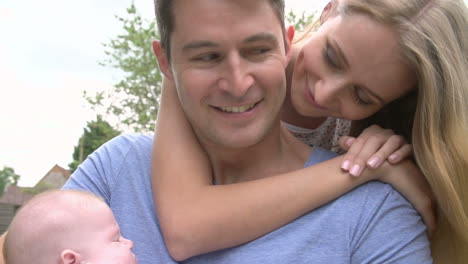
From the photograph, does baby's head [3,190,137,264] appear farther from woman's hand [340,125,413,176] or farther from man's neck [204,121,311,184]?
woman's hand [340,125,413,176]

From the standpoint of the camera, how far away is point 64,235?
1.77 metres

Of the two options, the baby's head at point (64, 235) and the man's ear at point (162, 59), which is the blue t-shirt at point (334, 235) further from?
the man's ear at point (162, 59)

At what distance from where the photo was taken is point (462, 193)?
1835 mm

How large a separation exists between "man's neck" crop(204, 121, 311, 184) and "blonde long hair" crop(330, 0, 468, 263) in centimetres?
46

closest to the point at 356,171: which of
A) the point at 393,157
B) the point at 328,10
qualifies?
the point at 393,157

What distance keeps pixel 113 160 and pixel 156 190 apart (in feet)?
0.84

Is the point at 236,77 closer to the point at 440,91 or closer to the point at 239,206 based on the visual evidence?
the point at 239,206

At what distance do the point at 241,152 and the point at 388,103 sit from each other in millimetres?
614

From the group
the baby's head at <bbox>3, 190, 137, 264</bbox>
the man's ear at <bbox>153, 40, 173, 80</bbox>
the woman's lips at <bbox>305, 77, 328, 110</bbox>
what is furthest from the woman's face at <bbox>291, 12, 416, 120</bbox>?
the baby's head at <bbox>3, 190, 137, 264</bbox>

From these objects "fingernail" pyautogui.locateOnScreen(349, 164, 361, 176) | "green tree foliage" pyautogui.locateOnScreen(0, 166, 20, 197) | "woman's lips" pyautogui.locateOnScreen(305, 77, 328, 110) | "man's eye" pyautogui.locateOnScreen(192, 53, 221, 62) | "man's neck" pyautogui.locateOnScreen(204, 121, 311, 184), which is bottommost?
"green tree foliage" pyautogui.locateOnScreen(0, 166, 20, 197)

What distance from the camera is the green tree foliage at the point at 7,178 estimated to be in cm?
1633

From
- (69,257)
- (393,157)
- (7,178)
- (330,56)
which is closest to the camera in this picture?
(69,257)

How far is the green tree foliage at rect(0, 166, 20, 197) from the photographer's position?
16.3 metres

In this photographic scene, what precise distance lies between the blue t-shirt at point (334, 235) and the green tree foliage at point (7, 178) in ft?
50.6
